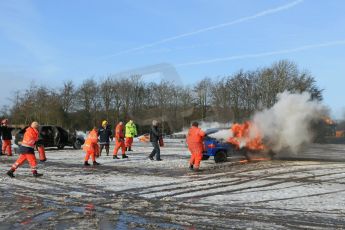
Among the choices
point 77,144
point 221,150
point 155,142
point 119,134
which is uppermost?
point 119,134

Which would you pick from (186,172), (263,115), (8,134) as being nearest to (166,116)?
(8,134)

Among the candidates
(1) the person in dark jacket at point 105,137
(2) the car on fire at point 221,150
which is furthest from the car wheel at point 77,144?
(2) the car on fire at point 221,150

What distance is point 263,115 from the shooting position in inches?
752

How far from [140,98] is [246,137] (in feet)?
141

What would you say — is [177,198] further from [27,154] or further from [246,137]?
[246,137]

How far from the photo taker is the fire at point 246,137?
18594 millimetres

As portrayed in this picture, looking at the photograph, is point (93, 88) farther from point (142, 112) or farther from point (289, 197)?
point (289, 197)

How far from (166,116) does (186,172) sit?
29.3 m

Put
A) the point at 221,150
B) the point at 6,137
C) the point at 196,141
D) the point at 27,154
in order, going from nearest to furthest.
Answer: the point at 27,154 → the point at 196,141 → the point at 221,150 → the point at 6,137

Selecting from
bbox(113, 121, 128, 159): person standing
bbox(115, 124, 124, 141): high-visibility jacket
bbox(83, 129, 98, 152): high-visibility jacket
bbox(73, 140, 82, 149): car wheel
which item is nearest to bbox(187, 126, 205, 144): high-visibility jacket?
bbox(83, 129, 98, 152): high-visibility jacket

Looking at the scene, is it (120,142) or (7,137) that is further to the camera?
(7,137)

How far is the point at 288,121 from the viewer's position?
18.8m

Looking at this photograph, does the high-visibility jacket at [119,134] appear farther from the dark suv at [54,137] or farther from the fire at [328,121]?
the fire at [328,121]

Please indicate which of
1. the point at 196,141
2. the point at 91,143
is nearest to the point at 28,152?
the point at 91,143
